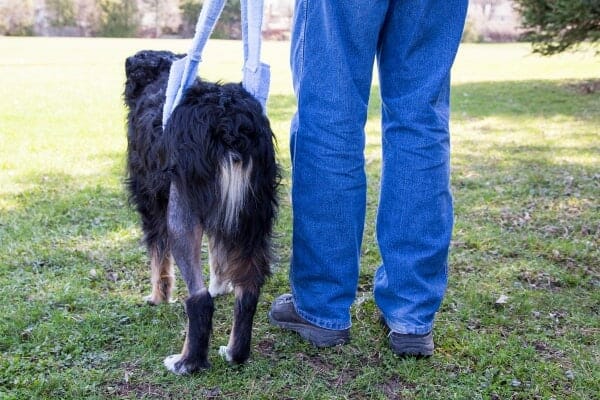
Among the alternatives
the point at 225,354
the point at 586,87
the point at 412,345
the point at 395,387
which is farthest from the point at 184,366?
the point at 586,87

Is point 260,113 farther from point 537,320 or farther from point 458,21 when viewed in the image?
point 537,320

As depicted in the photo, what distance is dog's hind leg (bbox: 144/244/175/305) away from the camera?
323cm

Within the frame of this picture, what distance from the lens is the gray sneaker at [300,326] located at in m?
2.81

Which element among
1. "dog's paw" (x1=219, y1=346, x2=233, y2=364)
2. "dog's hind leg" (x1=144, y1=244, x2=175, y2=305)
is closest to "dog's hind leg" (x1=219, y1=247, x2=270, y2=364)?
"dog's paw" (x1=219, y1=346, x2=233, y2=364)

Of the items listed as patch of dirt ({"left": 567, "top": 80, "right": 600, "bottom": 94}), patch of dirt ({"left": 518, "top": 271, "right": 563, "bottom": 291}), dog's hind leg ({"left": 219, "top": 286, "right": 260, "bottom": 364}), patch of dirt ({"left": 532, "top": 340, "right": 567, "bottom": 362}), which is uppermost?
patch of dirt ({"left": 567, "top": 80, "right": 600, "bottom": 94})

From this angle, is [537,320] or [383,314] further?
[537,320]

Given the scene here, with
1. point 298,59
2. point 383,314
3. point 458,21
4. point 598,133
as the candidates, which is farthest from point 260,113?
point 598,133

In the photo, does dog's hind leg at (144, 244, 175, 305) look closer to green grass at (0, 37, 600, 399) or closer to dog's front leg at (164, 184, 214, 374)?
green grass at (0, 37, 600, 399)

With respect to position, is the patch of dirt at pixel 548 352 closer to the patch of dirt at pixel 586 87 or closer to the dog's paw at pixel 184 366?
the dog's paw at pixel 184 366

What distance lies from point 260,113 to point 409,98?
0.62 metres

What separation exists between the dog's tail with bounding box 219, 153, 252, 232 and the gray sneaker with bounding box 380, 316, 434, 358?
93 centimetres

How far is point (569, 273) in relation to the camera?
368cm

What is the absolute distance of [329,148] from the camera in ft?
8.55

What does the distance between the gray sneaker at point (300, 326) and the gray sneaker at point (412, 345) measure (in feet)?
0.76
